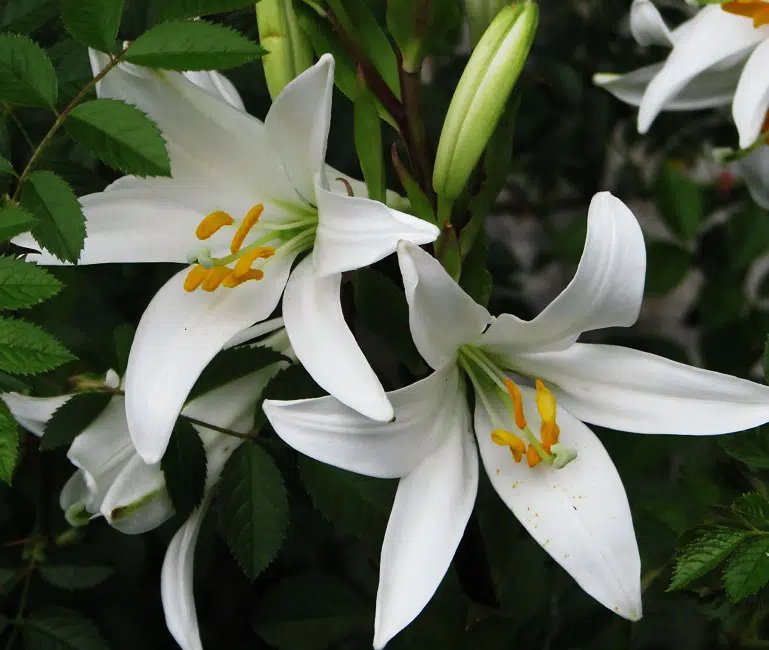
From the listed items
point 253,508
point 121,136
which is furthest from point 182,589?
point 121,136

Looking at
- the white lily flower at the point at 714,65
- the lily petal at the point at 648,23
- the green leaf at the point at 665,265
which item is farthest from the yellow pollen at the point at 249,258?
the green leaf at the point at 665,265

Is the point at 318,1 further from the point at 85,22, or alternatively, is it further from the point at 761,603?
the point at 761,603

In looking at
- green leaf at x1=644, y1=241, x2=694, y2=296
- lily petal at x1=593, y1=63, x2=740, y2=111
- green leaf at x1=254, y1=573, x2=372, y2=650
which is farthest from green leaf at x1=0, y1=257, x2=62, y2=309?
green leaf at x1=644, y1=241, x2=694, y2=296

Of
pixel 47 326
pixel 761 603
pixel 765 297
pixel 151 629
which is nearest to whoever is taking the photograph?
pixel 761 603

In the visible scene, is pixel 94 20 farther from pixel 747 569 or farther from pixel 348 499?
pixel 747 569

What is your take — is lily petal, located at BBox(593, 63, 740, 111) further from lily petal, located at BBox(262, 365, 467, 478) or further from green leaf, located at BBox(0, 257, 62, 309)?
green leaf, located at BBox(0, 257, 62, 309)

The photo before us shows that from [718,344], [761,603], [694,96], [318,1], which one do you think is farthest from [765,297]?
[318,1]
